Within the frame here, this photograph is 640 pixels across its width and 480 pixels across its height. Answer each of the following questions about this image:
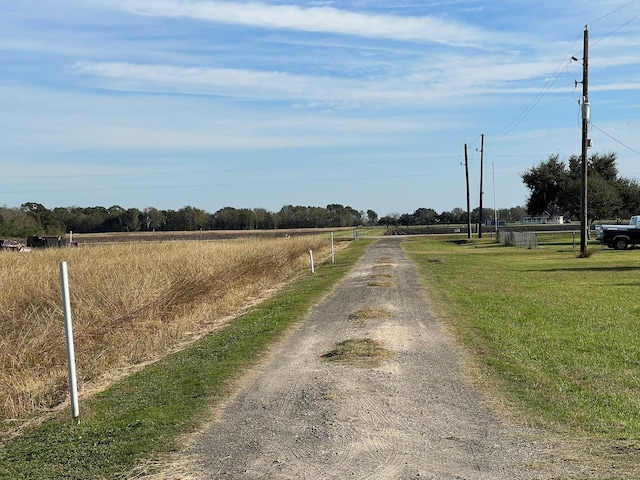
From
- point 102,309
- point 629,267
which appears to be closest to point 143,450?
point 102,309

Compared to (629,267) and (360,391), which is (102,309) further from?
(629,267)

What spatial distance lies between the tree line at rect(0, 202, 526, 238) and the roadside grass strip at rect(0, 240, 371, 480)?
58.0 m

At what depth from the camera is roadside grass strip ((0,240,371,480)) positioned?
5594 millimetres

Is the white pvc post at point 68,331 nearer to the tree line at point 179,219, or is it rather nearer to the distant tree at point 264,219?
the tree line at point 179,219

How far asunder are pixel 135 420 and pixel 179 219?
108636 mm

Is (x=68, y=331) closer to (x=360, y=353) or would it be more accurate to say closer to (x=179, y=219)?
(x=360, y=353)

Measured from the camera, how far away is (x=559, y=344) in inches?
404

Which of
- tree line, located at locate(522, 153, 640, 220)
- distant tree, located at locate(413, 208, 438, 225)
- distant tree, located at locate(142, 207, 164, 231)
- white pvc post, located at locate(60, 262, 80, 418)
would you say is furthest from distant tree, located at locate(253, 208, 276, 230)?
white pvc post, located at locate(60, 262, 80, 418)

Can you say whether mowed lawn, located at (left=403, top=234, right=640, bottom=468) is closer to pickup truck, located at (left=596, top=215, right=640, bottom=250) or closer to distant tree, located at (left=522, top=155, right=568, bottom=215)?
pickup truck, located at (left=596, top=215, right=640, bottom=250)

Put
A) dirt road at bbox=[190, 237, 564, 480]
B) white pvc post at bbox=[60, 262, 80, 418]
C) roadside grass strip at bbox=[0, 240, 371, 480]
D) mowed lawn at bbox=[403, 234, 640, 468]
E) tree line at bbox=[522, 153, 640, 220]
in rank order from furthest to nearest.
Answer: tree line at bbox=[522, 153, 640, 220], white pvc post at bbox=[60, 262, 80, 418], mowed lawn at bbox=[403, 234, 640, 468], roadside grass strip at bbox=[0, 240, 371, 480], dirt road at bbox=[190, 237, 564, 480]

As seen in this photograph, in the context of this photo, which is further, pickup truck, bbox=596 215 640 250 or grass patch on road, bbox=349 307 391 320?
pickup truck, bbox=596 215 640 250

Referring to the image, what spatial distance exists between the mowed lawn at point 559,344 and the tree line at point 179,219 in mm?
54824

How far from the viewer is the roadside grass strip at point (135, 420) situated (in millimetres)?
5594

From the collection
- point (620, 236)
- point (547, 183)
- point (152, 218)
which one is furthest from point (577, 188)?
point (152, 218)
